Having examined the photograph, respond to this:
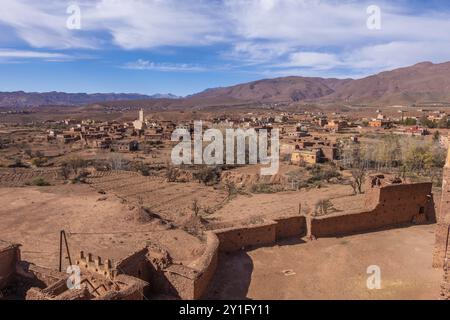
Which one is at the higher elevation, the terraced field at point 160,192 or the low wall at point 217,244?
the low wall at point 217,244

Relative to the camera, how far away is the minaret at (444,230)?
1242 centimetres

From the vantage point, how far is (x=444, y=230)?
12.4m

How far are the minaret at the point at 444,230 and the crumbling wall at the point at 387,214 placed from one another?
148 inches

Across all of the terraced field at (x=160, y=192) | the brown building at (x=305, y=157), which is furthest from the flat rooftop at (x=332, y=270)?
the brown building at (x=305, y=157)

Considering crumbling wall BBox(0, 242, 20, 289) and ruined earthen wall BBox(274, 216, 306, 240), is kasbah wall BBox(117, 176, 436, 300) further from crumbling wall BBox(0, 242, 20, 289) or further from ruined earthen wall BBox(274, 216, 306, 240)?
crumbling wall BBox(0, 242, 20, 289)

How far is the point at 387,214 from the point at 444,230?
4.74 meters

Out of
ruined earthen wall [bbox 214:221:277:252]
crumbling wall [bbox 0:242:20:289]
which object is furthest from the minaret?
crumbling wall [bbox 0:242:20:289]

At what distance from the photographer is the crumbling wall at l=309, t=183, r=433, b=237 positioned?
16.0 meters

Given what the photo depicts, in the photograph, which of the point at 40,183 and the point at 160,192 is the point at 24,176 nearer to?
the point at 40,183

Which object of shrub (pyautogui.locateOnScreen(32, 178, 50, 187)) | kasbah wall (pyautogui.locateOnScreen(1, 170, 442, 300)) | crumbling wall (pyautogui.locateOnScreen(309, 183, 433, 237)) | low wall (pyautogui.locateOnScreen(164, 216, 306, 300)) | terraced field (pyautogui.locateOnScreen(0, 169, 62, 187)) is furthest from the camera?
terraced field (pyautogui.locateOnScreen(0, 169, 62, 187))

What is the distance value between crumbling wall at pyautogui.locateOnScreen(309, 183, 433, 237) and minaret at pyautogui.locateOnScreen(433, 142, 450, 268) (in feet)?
12.3

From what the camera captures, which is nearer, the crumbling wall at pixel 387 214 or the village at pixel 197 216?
the village at pixel 197 216

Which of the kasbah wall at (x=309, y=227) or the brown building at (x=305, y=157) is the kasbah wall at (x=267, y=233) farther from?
the brown building at (x=305, y=157)
